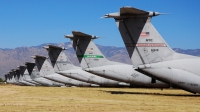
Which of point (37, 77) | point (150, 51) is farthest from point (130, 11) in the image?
point (37, 77)

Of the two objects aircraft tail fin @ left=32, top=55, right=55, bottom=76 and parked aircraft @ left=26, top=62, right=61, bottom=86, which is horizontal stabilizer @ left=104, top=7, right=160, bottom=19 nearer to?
parked aircraft @ left=26, top=62, right=61, bottom=86

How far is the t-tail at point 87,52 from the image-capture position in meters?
44.8

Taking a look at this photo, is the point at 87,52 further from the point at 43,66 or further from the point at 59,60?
the point at 43,66

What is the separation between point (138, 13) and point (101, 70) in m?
12.5

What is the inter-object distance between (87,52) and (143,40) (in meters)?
16.0

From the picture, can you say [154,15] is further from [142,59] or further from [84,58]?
[84,58]

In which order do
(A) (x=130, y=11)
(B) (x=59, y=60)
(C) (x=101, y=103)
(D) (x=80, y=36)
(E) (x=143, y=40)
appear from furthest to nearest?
(B) (x=59, y=60) → (D) (x=80, y=36) → (E) (x=143, y=40) → (A) (x=130, y=11) → (C) (x=101, y=103)

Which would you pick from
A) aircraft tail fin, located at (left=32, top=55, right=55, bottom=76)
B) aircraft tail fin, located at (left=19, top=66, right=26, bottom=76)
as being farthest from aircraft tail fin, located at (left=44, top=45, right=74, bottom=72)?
aircraft tail fin, located at (left=19, top=66, right=26, bottom=76)

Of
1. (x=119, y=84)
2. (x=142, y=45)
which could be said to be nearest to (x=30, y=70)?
(x=119, y=84)

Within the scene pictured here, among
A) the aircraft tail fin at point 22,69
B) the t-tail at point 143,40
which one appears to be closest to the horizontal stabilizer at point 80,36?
the t-tail at point 143,40

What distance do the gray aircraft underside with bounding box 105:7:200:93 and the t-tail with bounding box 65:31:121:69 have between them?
14.2 metres

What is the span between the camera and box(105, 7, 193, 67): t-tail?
30.2 metres

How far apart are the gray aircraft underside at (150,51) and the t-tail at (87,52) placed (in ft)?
46.5

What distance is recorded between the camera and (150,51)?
3039 centimetres
